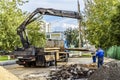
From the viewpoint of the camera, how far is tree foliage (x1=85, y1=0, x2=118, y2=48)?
202ft

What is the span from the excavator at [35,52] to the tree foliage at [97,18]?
19272 millimetres

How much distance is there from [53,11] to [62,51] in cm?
701

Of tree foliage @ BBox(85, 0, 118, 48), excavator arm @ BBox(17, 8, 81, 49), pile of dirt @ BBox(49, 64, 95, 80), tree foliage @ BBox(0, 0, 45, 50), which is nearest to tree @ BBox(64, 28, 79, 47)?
tree foliage @ BBox(85, 0, 118, 48)

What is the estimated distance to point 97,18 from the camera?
6844 cm

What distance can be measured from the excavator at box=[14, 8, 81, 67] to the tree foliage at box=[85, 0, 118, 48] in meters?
19.3

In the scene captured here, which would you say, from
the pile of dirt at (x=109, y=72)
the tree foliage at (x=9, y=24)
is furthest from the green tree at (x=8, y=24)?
the pile of dirt at (x=109, y=72)

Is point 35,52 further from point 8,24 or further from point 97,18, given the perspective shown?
point 97,18

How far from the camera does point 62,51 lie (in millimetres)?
44312

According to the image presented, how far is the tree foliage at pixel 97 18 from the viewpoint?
61625mm

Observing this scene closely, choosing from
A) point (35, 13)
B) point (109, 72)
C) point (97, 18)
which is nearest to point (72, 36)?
point (97, 18)

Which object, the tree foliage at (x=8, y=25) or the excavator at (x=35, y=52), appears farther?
the tree foliage at (x=8, y=25)

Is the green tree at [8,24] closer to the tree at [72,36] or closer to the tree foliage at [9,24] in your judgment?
the tree foliage at [9,24]

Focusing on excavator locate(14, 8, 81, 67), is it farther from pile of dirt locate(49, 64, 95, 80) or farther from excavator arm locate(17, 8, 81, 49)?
pile of dirt locate(49, 64, 95, 80)

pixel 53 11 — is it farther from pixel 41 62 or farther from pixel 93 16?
pixel 93 16
